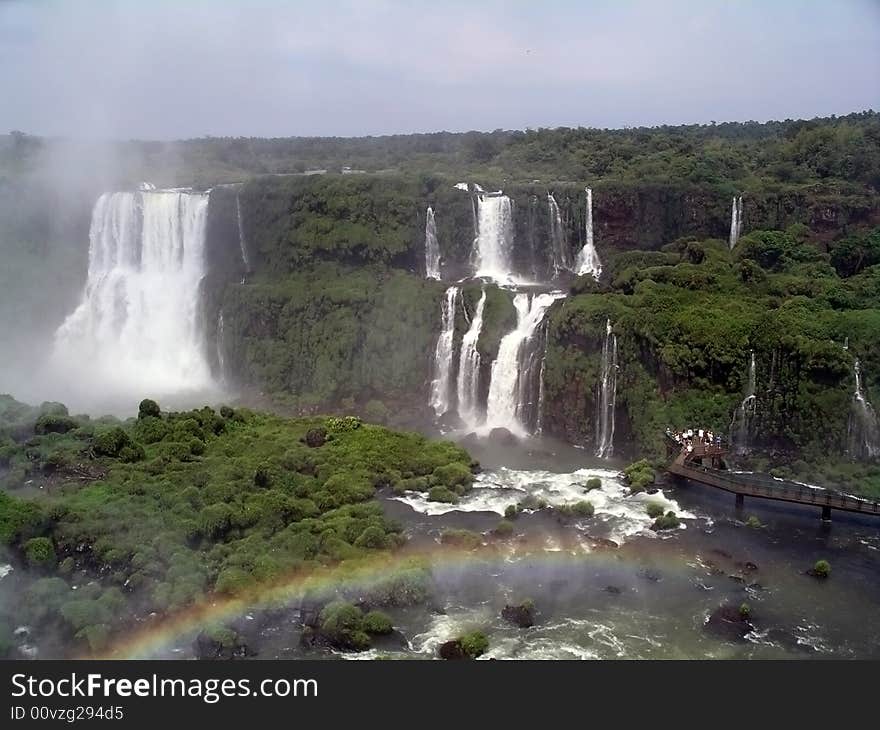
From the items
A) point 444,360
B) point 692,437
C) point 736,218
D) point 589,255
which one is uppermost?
point 736,218

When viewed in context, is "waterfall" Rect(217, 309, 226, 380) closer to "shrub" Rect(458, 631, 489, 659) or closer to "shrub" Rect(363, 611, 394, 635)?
"shrub" Rect(363, 611, 394, 635)

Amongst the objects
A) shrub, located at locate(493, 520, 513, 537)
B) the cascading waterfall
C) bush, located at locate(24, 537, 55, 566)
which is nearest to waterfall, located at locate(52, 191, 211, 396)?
the cascading waterfall

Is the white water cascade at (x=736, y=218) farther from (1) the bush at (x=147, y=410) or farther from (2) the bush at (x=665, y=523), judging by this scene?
(1) the bush at (x=147, y=410)

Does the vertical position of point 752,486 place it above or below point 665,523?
above

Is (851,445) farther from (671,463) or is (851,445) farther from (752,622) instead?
(752,622)

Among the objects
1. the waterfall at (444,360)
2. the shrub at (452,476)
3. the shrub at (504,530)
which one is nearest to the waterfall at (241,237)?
the waterfall at (444,360)

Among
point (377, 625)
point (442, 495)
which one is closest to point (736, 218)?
point (442, 495)

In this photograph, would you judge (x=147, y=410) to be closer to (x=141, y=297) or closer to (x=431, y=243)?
(x=141, y=297)
